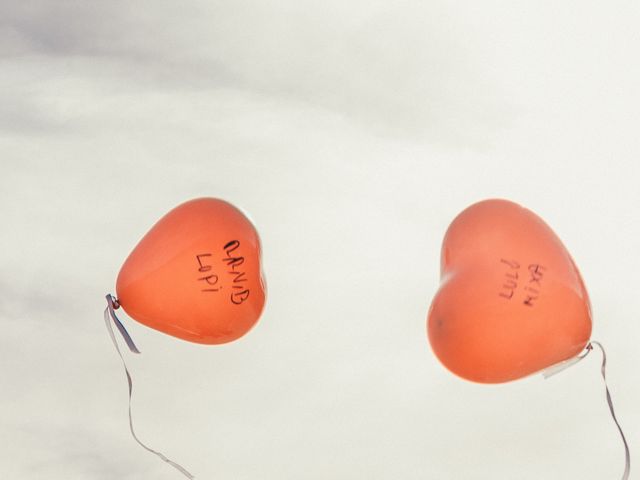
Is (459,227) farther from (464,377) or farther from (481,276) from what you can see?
(464,377)

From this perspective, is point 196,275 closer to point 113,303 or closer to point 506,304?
point 113,303

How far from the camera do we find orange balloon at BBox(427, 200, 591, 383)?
686cm

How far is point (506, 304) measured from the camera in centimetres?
687

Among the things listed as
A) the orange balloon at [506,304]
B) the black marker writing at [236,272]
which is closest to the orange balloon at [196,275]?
the black marker writing at [236,272]

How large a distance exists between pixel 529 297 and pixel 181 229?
236 centimetres

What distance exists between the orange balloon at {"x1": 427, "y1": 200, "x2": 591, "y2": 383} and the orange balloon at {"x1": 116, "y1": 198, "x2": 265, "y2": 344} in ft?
4.40

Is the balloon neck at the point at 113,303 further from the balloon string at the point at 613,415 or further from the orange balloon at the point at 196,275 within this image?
the balloon string at the point at 613,415

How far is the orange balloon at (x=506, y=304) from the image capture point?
270 inches

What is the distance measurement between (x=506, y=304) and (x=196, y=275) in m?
2.05

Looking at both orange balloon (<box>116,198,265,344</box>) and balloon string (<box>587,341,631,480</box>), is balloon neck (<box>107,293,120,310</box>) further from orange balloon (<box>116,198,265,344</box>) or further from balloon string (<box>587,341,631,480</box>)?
balloon string (<box>587,341,631,480</box>)

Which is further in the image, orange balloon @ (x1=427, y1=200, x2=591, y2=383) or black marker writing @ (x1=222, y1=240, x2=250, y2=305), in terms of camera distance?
black marker writing @ (x1=222, y1=240, x2=250, y2=305)

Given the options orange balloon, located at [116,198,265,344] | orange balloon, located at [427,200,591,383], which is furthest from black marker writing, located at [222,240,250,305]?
orange balloon, located at [427,200,591,383]

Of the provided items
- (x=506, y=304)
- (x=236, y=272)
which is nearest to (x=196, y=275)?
(x=236, y=272)

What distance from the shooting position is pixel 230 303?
7.51 m
